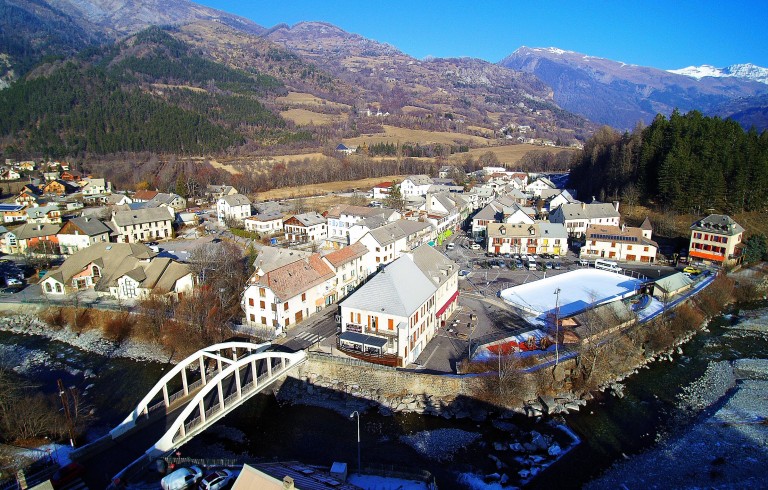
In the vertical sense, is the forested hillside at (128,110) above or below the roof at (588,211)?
above

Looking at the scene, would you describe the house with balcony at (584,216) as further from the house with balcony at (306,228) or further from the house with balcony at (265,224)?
the house with balcony at (265,224)

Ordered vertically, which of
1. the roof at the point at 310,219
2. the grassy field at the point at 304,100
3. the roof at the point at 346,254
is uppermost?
the grassy field at the point at 304,100

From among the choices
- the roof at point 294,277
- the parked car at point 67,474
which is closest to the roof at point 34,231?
the roof at point 294,277

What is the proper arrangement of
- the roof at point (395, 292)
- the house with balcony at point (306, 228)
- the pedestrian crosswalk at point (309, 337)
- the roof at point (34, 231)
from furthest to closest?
the house with balcony at point (306, 228) → the roof at point (34, 231) → the pedestrian crosswalk at point (309, 337) → the roof at point (395, 292)

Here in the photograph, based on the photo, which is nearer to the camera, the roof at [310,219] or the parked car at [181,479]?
the parked car at [181,479]

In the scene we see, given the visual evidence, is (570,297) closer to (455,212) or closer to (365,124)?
(455,212)

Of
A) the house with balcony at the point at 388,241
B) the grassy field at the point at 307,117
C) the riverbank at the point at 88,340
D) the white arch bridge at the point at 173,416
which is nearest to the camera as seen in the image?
the white arch bridge at the point at 173,416

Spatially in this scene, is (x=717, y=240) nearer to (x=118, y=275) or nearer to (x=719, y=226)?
(x=719, y=226)
